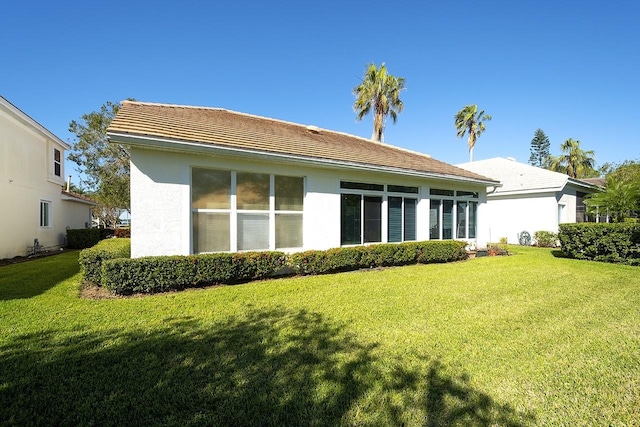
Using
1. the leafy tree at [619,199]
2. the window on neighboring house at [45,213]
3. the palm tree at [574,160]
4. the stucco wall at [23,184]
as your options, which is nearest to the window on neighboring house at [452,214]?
the leafy tree at [619,199]

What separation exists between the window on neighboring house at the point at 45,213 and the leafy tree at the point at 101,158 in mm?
10291

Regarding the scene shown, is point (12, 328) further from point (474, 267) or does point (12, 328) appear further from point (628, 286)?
point (628, 286)

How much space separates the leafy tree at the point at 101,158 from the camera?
2559 cm

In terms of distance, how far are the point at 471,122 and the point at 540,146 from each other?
56664 millimetres

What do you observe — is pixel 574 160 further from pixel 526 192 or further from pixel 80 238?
pixel 80 238

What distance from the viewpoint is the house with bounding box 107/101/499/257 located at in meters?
6.76

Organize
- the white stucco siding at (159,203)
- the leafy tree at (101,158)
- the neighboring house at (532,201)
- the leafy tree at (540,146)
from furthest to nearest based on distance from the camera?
the leafy tree at (540,146) → the leafy tree at (101,158) → the neighboring house at (532,201) → the white stucco siding at (159,203)

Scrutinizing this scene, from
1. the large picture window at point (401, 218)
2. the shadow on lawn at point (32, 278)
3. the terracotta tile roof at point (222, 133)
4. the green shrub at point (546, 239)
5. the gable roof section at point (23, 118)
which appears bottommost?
the shadow on lawn at point (32, 278)

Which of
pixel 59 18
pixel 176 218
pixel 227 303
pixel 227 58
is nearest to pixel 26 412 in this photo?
pixel 227 303

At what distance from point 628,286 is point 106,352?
1121cm

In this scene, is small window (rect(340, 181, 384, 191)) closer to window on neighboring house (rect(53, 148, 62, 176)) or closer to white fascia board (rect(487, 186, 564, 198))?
white fascia board (rect(487, 186, 564, 198))

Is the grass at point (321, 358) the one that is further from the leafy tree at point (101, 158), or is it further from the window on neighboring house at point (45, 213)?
the leafy tree at point (101, 158)

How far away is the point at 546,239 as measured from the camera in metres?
16.7

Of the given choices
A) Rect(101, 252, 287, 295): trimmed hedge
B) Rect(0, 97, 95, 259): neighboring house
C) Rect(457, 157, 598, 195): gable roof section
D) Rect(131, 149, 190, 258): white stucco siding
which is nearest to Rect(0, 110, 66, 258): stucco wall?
Rect(0, 97, 95, 259): neighboring house
